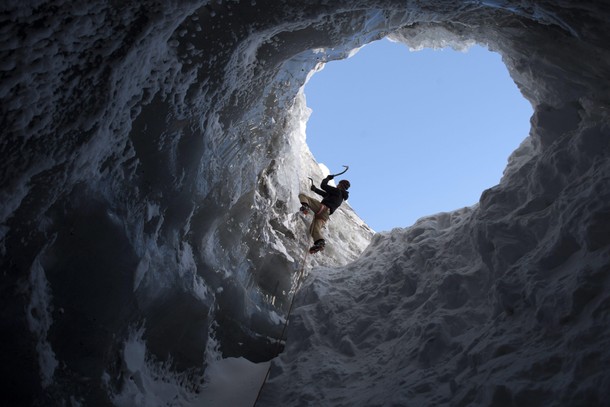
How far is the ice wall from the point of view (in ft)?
11.4

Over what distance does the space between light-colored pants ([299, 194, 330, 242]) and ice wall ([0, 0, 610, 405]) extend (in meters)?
1.72

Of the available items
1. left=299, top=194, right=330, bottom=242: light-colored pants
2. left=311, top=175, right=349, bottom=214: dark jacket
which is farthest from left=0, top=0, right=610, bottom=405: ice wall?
left=311, top=175, right=349, bottom=214: dark jacket

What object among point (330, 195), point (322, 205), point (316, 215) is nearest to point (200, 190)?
point (316, 215)

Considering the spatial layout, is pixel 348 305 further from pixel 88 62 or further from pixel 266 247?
pixel 88 62

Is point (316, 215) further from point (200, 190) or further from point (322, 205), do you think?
point (200, 190)

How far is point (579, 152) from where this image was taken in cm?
539

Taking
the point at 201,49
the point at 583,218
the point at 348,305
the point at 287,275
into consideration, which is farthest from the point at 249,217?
the point at 583,218

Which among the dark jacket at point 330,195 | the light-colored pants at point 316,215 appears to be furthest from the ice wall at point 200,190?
the dark jacket at point 330,195

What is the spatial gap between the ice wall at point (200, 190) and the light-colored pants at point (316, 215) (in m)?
1.72

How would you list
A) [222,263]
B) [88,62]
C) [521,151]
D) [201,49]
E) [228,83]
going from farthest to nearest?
[521,151], [222,263], [228,83], [201,49], [88,62]

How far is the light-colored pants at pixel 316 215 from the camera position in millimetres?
9234

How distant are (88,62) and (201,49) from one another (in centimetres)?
133

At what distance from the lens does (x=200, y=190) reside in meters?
5.82

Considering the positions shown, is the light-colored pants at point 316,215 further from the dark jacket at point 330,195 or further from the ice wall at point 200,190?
the ice wall at point 200,190
